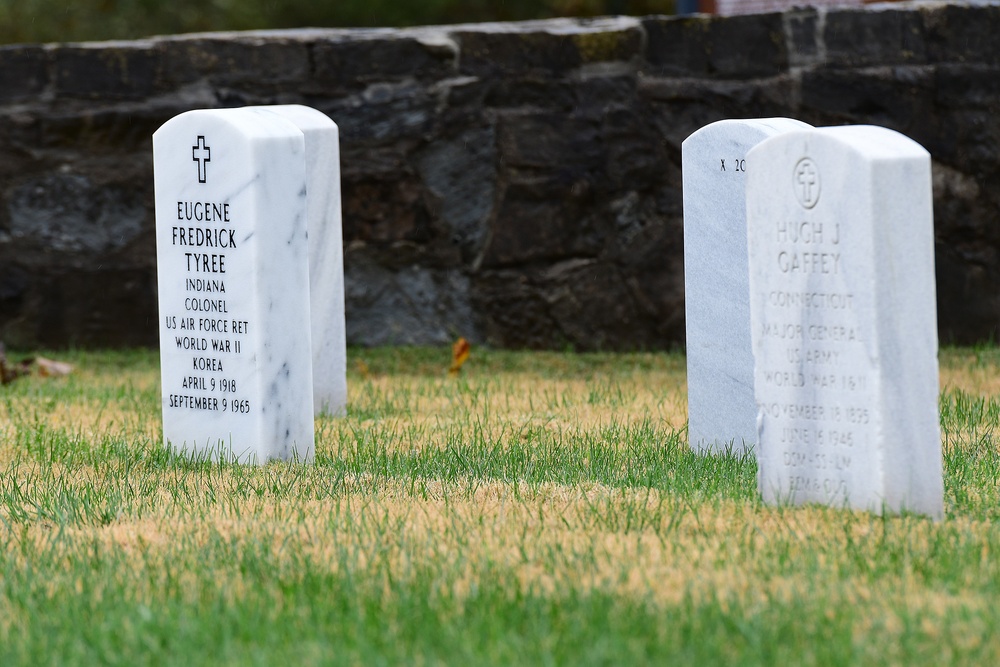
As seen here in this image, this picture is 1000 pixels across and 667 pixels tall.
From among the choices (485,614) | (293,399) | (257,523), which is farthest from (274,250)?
(485,614)

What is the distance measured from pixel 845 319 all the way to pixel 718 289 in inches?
44.2

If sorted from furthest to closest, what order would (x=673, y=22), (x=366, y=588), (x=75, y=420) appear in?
1. (x=673, y=22)
2. (x=75, y=420)
3. (x=366, y=588)

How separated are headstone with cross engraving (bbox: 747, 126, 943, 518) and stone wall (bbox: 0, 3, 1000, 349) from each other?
141 inches

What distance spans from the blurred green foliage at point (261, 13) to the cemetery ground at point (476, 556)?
40.3ft

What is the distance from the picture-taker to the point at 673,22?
7.51m

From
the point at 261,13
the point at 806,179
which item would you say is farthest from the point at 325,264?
the point at 261,13

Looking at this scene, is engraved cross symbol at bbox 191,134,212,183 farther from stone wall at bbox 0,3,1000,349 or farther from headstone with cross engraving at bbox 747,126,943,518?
stone wall at bbox 0,3,1000,349

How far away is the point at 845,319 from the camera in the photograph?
12.2ft

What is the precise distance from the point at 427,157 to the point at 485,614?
4881 mm

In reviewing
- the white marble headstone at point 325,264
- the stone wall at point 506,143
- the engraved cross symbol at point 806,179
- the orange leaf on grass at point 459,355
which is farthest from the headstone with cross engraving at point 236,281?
the stone wall at point 506,143

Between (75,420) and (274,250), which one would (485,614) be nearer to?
(274,250)

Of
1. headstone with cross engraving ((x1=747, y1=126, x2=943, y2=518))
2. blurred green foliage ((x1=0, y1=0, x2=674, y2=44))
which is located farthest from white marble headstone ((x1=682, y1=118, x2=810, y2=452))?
blurred green foliage ((x1=0, y1=0, x2=674, y2=44))

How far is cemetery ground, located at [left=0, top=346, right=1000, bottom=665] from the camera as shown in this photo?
2846 mm

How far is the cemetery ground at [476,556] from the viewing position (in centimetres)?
285
